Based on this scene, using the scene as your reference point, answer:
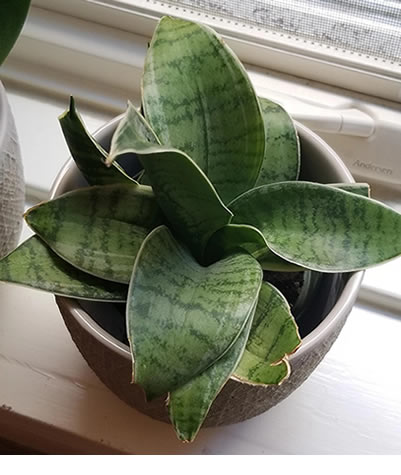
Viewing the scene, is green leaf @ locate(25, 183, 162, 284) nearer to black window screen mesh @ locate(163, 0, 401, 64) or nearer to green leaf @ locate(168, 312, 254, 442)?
green leaf @ locate(168, 312, 254, 442)

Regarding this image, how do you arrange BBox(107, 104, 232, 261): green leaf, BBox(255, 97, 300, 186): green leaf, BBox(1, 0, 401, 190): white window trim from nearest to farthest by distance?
BBox(107, 104, 232, 261): green leaf, BBox(255, 97, 300, 186): green leaf, BBox(1, 0, 401, 190): white window trim

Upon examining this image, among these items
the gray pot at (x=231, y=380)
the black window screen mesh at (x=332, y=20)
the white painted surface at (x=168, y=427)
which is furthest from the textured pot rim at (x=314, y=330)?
the black window screen mesh at (x=332, y=20)

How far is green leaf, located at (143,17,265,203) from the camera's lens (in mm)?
393

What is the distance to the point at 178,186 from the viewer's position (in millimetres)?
371

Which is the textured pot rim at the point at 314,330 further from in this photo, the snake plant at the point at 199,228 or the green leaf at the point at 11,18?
the green leaf at the point at 11,18

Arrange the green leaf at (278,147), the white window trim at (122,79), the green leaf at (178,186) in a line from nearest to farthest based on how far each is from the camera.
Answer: the green leaf at (178,186) → the green leaf at (278,147) → the white window trim at (122,79)

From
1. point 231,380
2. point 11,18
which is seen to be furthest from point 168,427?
point 11,18

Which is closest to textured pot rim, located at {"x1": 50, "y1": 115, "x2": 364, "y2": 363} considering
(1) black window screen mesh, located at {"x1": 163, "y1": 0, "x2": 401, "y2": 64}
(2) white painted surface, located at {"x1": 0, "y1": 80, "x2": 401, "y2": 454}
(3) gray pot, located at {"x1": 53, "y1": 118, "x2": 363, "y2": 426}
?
(3) gray pot, located at {"x1": 53, "y1": 118, "x2": 363, "y2": 426}

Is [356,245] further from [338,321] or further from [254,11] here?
[254,11]

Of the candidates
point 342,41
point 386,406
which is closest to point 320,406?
point 386,406

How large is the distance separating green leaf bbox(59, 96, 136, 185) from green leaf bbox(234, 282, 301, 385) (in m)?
0.10

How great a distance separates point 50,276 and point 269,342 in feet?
0.38

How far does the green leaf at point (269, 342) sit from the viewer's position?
14.0 inches

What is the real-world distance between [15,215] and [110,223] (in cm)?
12
